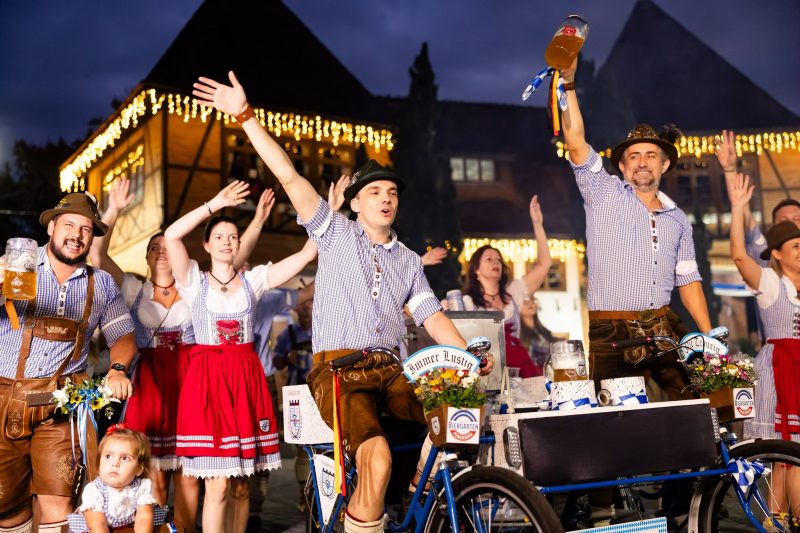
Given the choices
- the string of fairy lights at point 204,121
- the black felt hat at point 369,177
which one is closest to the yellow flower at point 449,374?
the black felt hat at point 369,177

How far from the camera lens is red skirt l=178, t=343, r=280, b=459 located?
443cm

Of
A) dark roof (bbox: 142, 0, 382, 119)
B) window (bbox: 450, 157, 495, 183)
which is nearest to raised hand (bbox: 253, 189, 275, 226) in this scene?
dark roof (bbox: 142, 0, 382, 119)

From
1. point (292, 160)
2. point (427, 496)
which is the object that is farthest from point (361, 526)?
point (292, 160)

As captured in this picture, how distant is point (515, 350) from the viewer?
677 centimetres

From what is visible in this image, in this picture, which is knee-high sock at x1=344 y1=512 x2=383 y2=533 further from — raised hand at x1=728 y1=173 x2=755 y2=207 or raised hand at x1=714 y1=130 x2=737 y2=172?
raised hand at x1=714 y1=130 x2=737 y2=172

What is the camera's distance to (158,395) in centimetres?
507

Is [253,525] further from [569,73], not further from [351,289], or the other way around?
[569,73]

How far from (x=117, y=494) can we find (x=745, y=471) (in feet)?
9.03

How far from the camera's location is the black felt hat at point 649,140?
464cm

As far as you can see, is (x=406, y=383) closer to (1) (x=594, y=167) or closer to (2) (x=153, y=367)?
(1) (x=594, y=167)

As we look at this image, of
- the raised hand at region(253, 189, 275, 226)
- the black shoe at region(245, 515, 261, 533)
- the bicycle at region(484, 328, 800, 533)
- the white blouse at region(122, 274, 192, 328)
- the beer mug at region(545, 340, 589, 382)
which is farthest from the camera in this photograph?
the black shoe at region(245, 515, 261, 533)

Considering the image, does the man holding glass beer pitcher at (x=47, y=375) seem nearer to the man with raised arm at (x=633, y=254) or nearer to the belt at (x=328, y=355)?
the belt at (x=328, y=355)

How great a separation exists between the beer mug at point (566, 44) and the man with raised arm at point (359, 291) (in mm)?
1101

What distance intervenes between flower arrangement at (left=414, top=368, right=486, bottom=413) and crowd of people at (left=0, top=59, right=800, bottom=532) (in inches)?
13.6
